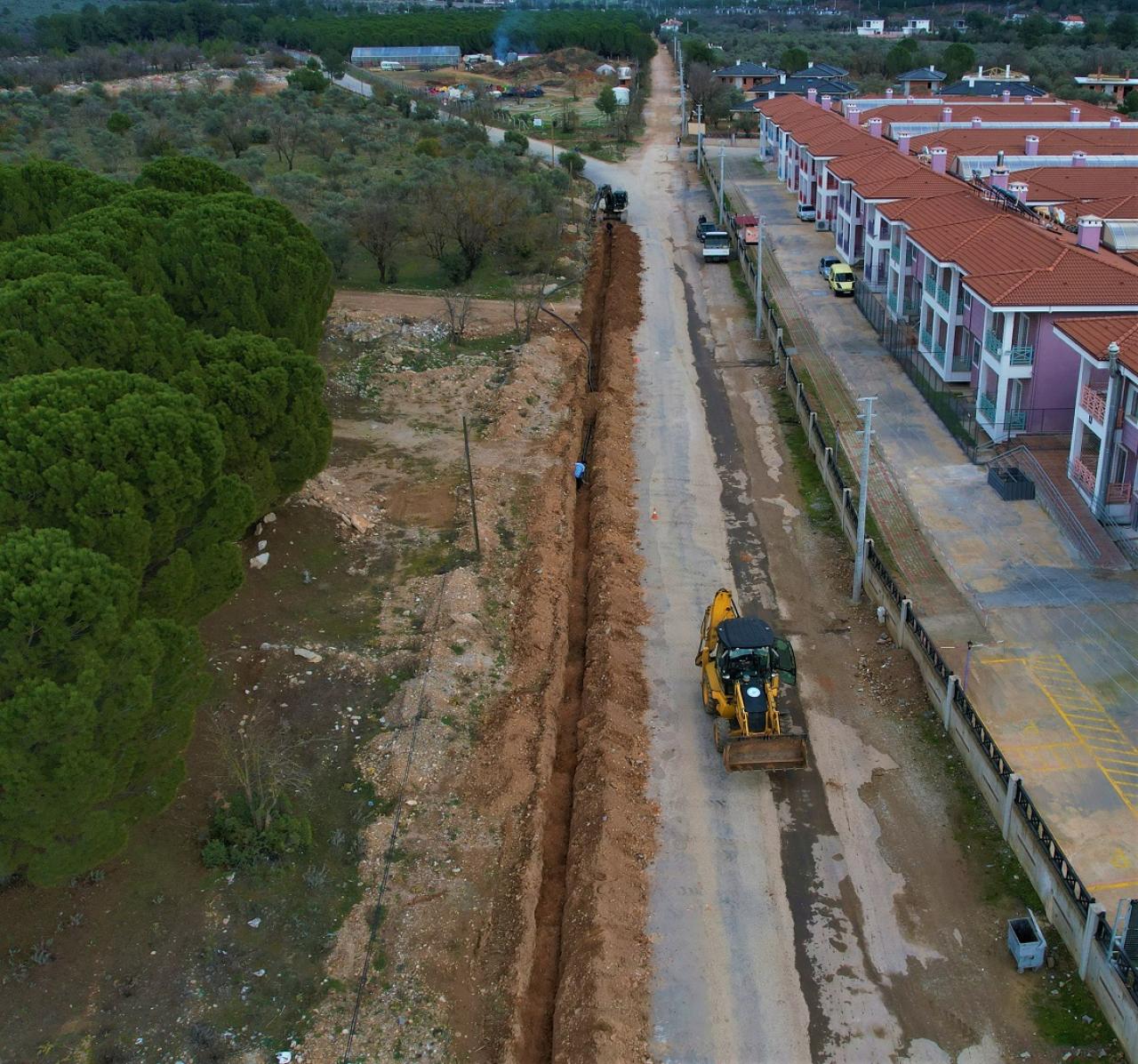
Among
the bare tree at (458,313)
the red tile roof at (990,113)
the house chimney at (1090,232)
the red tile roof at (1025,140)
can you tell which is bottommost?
the bare tree at (458,313)

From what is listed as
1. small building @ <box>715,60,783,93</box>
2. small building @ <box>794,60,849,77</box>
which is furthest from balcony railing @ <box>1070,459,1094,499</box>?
small building @ <box>715,60,783,93</box>

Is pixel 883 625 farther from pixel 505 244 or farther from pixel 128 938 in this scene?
pixel 505 244

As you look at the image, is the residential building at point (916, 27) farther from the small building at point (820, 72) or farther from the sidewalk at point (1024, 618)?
the sidewalk at point (1024, 618)

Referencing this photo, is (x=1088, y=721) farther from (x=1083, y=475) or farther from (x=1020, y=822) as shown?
(x=1083, y=475)

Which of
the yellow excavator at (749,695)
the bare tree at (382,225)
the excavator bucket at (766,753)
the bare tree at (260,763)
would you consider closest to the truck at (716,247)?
the bare tree at (382,225)

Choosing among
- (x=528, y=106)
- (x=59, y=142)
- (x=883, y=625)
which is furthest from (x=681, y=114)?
(x=883, y=625)

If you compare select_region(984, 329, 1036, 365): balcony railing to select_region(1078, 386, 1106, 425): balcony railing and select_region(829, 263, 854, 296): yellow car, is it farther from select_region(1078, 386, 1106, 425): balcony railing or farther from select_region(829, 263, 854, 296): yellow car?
select_region(829, 263, 854, 296): yellow car
